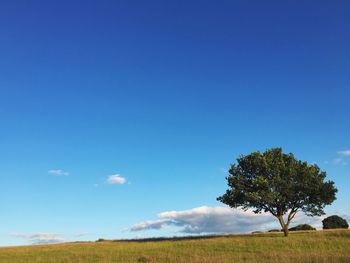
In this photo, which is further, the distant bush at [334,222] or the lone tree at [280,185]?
the distant bush at [334,222]

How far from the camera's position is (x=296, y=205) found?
60.1 meters

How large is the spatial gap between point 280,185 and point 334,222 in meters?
35.2

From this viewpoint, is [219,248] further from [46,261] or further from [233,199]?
[233,199]

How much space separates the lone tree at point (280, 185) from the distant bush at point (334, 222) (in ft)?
92.7

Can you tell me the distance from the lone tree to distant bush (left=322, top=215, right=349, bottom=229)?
28251 mm

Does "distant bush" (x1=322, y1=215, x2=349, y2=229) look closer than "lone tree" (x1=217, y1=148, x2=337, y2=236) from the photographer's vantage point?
No

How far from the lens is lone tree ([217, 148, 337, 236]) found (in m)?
58.2

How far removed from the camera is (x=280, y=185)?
58.4m

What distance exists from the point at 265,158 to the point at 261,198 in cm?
622

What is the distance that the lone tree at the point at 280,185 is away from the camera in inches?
2293

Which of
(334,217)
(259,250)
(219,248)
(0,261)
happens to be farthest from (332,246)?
(334,217)

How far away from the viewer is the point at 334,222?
85688mm

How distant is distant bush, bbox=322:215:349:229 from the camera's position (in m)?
84.9

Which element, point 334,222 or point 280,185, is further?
point 334,222
